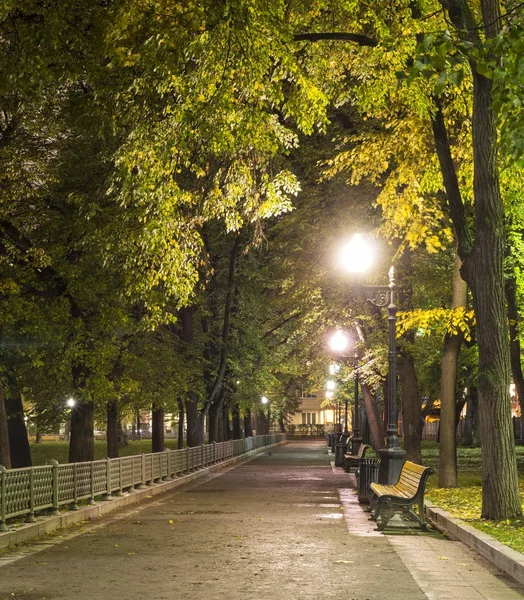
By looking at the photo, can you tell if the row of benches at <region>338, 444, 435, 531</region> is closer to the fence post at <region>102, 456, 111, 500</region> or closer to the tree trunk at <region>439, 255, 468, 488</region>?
the fence post at <region>102, 456, 111, 500</region>

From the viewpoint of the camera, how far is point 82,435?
79.7 ft

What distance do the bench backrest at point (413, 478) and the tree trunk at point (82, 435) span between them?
29.6ft

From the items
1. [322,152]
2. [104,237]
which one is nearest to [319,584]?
[104,237]

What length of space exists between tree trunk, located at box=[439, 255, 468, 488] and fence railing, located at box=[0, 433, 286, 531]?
23.5ft

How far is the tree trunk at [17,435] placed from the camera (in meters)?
34.6

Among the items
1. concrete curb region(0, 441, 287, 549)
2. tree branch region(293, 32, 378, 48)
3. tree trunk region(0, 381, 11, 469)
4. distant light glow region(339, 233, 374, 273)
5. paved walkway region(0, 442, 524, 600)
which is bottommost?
paved walkway region(0, 442, 524, 600)

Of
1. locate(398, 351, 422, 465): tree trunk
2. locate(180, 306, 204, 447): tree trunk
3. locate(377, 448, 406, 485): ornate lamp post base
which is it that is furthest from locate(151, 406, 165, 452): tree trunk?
locate(377, 448, 406, 485): ornate lamp post base

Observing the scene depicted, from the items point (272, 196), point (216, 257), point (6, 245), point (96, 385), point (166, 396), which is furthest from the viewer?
point (216, 257)

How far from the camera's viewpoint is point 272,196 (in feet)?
52.2

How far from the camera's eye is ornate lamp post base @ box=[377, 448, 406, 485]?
18.5 m

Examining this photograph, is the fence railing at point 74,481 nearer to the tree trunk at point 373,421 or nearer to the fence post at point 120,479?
the fence post at point 120,479

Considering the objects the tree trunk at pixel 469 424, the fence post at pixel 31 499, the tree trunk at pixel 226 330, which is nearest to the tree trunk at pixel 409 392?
the fence post at pixel 31 499

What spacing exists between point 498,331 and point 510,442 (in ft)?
5.37

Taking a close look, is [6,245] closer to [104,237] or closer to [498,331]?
[104,237]
